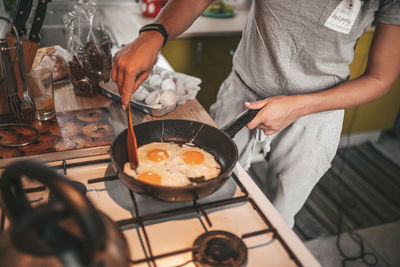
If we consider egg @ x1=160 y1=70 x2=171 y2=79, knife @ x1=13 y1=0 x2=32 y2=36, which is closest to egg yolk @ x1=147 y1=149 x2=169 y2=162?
egg @ x1=160 y1=70 x2=171 y2=79

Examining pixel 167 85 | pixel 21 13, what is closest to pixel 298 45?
pixel 167 85

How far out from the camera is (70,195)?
1.30ft

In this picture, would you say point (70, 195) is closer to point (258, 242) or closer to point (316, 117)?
point (258, 242)

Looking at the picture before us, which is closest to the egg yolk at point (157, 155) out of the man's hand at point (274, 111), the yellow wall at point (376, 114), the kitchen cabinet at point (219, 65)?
the man's hand at point (274, 111)

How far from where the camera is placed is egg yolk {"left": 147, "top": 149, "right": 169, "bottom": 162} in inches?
38.2

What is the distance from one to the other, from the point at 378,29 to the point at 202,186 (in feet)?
2.61

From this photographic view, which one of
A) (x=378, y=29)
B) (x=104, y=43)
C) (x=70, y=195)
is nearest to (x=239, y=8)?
(x=104, y=43)

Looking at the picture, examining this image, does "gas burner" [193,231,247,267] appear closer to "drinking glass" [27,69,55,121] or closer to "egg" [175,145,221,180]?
"egg" [175,145,221,180]

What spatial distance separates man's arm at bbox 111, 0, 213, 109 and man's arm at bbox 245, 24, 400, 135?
13.8 inches

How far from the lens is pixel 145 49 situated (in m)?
1.02

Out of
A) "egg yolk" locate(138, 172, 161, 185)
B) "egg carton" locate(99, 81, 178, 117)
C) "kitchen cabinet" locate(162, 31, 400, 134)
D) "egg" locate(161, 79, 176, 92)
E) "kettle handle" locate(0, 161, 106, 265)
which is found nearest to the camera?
"kettle handle" locate(0, 161, 106, 265)

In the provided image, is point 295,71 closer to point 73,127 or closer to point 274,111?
point 274,111

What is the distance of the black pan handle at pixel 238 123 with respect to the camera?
959 mm

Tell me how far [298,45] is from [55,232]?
1.06m
